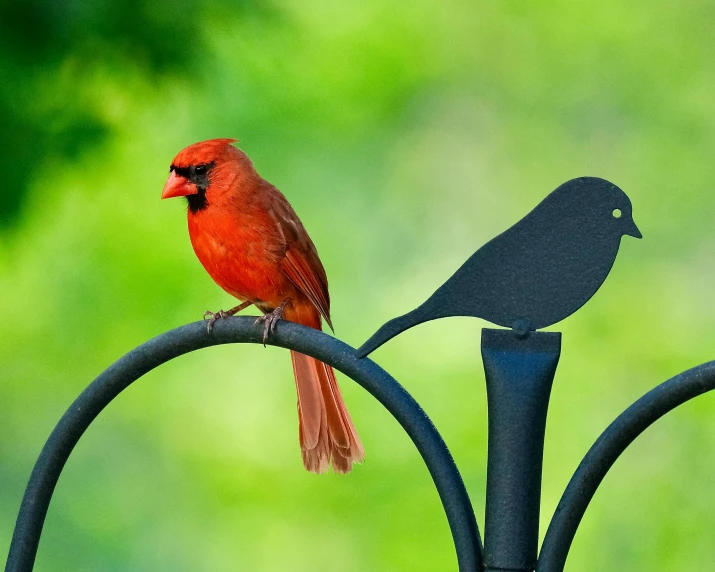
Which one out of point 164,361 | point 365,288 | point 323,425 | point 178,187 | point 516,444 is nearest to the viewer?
point 516,444

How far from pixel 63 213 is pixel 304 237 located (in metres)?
1.85

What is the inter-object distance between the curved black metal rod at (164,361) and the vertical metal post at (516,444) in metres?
0.09

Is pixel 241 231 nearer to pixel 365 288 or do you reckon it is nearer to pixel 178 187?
pixel 178 187

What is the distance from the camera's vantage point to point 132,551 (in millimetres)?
4094

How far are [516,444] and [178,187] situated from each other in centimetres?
128

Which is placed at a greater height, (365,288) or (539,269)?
(365,288)

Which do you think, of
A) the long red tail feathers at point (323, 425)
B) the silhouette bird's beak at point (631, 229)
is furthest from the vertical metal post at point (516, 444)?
the long red tail feathers at point (323, 425)

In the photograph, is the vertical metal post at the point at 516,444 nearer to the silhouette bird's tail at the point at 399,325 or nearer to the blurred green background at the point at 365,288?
the silhouette bird's tail at the point at 399,325

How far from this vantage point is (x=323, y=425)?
203 centimetres

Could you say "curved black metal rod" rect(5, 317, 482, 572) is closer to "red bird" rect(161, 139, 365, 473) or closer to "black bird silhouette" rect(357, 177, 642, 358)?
"black bird silhouette" rect(357, 177, 642, 358)

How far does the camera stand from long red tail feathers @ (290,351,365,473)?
198cm

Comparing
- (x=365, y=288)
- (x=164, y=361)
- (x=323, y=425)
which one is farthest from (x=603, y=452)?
(x=365, y=288)

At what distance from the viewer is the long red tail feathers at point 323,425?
1980 millimetres

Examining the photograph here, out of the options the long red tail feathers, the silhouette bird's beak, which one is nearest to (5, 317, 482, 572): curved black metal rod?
the silhouette bird's beak
